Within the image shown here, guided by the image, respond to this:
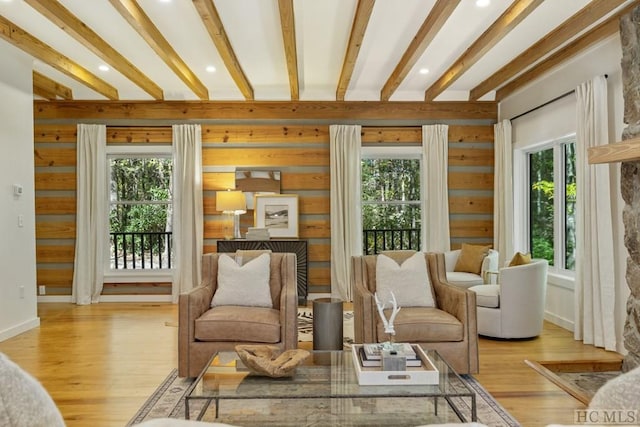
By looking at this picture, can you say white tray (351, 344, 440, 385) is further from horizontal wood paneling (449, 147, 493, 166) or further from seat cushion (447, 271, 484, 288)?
horizontal wood paneling (449, 147, 493, 166)

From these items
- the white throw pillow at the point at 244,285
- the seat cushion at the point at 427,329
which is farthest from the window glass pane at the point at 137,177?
the seat cushion at the point at 427,329

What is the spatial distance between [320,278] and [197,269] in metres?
1.67

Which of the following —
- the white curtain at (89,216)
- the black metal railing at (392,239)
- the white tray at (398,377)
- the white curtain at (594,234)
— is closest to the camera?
the white tray at (398,377)

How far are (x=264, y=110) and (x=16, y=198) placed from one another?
10.4 feet

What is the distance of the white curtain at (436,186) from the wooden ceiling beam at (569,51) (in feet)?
3.33

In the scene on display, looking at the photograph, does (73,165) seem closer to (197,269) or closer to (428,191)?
(197,269)

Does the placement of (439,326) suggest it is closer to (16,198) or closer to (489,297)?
(489,297)

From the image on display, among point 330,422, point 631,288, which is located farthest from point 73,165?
point 631,288

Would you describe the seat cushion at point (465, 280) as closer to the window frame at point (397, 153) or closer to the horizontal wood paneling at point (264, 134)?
the window frame at point (397, 153)

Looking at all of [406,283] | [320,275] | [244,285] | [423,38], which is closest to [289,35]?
[423,38]

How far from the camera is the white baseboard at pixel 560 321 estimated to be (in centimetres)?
487

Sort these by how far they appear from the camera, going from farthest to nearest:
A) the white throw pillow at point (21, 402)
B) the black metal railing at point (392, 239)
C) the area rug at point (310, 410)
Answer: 1. the black metal railing at point (392, 239)
2. the area rug at point (310, 410)
3. the white throw pillow at point (21, 402)

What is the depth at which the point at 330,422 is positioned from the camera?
8.14 feet

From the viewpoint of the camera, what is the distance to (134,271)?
265 inches
